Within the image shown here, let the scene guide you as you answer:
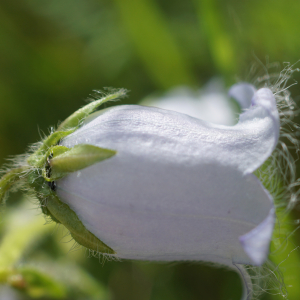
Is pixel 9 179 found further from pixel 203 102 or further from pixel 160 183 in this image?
pixel 203 102

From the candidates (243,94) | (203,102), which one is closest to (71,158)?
(243,94)

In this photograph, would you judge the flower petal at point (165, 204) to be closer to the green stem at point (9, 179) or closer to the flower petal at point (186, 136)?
the flower petal at point (186, 136)

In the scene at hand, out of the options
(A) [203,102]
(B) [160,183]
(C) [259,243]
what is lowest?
(A) [203,102]

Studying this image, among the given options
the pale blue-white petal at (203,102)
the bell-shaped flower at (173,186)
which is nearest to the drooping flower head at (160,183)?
the bell-shaped flower at (173,186)

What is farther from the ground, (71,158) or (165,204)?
(71,158)

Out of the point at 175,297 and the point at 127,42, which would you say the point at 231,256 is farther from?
Result: the point at 127,42

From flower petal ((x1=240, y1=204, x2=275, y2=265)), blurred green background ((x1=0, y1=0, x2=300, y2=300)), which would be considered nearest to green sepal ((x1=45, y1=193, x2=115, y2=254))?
flower petal ((x1=240, y1=204, x2=275, y2=265))

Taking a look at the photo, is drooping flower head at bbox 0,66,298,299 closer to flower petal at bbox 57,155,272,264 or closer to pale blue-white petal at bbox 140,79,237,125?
flower petal at bbox 57,155,272,264
